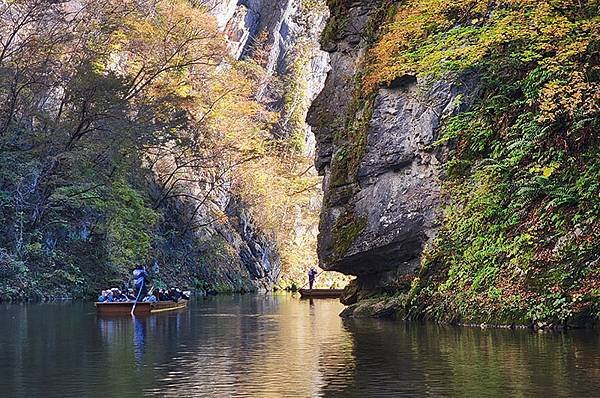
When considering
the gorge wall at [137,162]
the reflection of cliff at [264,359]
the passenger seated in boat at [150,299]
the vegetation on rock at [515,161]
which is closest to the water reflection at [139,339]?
the reflection of cliff at [264,359]

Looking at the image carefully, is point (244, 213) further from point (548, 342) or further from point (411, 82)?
point (548, 342)

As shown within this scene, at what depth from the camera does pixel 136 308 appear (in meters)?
28.7

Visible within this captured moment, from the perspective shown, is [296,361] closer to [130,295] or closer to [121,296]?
[121,296]

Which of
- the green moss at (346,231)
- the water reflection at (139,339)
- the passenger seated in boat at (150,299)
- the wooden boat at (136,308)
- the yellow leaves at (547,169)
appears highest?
the yellow leaves at (547,169)

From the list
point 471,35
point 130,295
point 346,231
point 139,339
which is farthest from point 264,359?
point 130,295

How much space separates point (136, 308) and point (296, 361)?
15024 mm

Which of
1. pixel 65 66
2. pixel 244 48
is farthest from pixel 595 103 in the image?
pixel 244 48

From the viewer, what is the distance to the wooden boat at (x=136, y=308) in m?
27.8

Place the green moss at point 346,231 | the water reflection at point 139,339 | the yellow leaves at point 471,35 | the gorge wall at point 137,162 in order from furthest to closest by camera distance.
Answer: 1. the gorge wall at point 137,162
2. the green moss at point 346,231
3. the yellow leaves at point 471,35
4. the water reflection at point 139,339

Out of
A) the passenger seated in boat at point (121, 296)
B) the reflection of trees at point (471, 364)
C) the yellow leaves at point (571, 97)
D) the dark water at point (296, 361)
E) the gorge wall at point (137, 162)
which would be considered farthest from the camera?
the gorge wall at point (137, 162)

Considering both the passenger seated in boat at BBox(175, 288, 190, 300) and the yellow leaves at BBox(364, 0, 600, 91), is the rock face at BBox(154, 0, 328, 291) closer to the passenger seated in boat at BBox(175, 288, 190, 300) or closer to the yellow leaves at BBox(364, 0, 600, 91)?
the passenger seated in boat at BBox(175, 288, 190, 300)

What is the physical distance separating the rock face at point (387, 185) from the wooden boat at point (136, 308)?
21.4 feet

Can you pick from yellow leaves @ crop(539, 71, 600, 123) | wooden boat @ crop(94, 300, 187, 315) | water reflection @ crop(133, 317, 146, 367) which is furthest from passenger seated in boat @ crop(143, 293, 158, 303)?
yellow leaves @ crop(539, 71, 600, 123)

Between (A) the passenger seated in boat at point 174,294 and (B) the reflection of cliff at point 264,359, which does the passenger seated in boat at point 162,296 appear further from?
(B) the reflection of cliff at point 264,359
